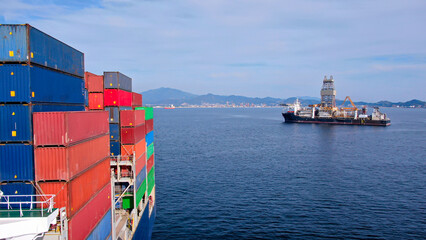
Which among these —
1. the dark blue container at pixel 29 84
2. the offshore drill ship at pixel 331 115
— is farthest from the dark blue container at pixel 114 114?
the offshore drill ship at pixel 331 115

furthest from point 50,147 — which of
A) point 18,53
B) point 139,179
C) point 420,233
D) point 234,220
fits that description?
point 420,233

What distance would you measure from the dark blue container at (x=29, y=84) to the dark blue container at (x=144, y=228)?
15.3 meters

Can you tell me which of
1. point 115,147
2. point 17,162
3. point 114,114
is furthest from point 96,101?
point 17,162

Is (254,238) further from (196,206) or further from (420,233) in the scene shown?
(420,233)

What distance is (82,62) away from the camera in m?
19.3

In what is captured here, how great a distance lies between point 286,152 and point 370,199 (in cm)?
3307

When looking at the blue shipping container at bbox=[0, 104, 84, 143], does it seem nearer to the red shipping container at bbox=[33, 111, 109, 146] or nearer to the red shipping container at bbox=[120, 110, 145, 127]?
the red shipping container at bbox=[33, 111, 109, 146]

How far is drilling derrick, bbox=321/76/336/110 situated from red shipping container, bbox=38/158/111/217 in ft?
557

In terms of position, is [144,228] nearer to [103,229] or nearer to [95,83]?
[103,229]

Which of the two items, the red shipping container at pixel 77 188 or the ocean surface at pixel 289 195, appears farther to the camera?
the ocean surface at pixel 289 195

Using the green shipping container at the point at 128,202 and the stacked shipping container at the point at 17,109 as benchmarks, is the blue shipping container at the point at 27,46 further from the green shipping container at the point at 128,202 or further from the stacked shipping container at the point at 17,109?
the green shipping container at the point at 128,202

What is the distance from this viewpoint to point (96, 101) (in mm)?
26766

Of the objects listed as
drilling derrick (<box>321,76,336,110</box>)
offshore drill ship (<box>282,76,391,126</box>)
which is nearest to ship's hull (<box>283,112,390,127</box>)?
offshore drill ship (<box>282,76,391,126</box>)

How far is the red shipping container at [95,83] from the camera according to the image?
88.0 ft
